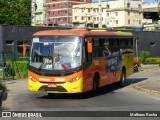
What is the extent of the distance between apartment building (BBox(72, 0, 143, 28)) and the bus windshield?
117 meters

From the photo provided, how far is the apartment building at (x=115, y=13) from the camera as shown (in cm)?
14200

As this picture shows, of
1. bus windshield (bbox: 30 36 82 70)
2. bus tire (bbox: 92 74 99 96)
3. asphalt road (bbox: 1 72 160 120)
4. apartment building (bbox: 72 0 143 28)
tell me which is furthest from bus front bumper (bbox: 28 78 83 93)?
apartment building (bbox: 72 0 143 28)

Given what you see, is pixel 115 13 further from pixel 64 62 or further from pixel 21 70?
pixel 64 62

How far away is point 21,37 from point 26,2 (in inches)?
1475

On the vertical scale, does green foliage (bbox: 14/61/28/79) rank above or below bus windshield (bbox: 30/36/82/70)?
below

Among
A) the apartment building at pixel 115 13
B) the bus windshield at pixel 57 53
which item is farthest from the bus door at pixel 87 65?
the apartment building at pixel 115 13

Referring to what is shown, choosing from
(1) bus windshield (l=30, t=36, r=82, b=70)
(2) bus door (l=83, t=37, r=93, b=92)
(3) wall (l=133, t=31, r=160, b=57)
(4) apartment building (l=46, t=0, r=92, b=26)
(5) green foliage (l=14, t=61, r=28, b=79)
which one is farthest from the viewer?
(4) apartment building (l=46, t=0, r=92, b=26)

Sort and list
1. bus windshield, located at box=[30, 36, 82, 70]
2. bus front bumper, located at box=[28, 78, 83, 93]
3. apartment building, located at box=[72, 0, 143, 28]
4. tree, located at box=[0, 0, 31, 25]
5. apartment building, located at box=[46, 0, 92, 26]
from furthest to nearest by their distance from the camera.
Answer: apartment building, located at box=[46, 0, 92, 26] < apartment building, located at box=[72, 0, 143, 28] < tree, located at box=[0, 0, 31, 25] < bus windshield, located at box=[30, 36, 82, 70] < bus front bumper, located at box=[28, 78, 83, 93]

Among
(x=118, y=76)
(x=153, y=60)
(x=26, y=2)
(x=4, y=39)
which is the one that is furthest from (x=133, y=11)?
(x=118, y=76)

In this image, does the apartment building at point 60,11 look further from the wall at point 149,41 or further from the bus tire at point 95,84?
the bus tire at point 95,84

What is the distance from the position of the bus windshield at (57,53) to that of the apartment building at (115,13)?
11728cm

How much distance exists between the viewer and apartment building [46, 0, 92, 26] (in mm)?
159375

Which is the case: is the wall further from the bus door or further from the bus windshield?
the bus windshield

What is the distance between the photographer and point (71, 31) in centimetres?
1961
